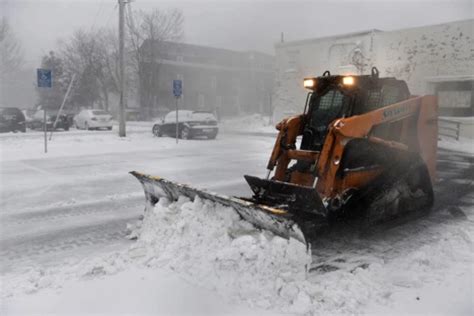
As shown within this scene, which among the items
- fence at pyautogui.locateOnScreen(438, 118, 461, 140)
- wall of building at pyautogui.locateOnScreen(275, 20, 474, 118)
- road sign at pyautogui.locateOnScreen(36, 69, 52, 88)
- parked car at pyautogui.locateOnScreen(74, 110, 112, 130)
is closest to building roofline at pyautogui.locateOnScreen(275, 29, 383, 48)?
wall of building at pyautogui.locateOnScreen(275, 20, 474, 118)

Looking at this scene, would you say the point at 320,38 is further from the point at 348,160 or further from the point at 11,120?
the point at 348,160

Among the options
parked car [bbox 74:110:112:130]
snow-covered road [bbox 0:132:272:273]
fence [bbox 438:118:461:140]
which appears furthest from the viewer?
parked car [bbox 74:110:112:130]

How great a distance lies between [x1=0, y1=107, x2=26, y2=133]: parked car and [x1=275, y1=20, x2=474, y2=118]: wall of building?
1689cm

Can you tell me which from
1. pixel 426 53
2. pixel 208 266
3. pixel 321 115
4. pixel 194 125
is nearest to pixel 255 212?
pixel 208 266

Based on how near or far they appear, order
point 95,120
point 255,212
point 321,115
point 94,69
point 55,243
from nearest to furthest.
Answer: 1. point 255,212
2. point 55,243
3. point 321,115
4. point 95,120
5. point 94,69

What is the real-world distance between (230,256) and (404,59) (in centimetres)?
2380

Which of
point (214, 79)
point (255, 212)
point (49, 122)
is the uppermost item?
point (214, 79)

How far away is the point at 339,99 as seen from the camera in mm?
6109

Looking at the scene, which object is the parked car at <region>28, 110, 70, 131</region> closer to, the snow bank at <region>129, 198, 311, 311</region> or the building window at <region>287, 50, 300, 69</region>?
the building window at <region>287, 50, 300, 69</region>

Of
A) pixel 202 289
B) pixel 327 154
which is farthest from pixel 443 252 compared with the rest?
pixel 202 289

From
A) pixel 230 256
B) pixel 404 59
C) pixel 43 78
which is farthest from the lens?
pixel 404 59

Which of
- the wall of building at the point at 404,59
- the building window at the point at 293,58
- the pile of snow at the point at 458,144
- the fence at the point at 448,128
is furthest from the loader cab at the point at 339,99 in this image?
the building window at the point at 293,58

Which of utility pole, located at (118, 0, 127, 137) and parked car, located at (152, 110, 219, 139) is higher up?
utility pole, located at (118, 0, 127, 137)

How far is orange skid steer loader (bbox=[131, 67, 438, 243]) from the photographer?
5.18m
